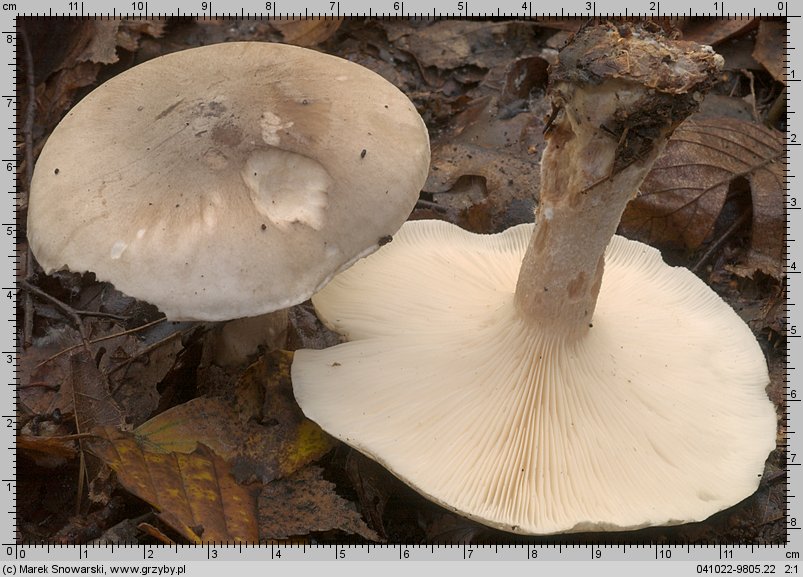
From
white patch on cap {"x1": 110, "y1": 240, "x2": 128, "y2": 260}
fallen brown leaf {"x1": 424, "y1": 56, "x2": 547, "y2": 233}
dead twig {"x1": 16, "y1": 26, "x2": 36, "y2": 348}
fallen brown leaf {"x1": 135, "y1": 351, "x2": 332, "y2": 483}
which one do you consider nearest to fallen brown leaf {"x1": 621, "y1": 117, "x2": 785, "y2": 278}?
fallen brown leaf {"x1": 424, "y1": 56, "x2": 547, "y2": 233}

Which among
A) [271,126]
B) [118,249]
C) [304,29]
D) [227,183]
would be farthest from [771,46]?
[118,249]

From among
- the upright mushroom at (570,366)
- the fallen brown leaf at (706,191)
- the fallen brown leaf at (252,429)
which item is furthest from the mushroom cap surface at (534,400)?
the fallen brown leaf at (706,191)

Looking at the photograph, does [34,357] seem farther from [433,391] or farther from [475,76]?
[475,76]

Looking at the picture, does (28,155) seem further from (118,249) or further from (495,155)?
(495,155)

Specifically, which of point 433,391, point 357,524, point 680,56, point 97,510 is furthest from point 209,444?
point 680,56

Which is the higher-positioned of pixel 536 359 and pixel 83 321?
pixel 536 359
